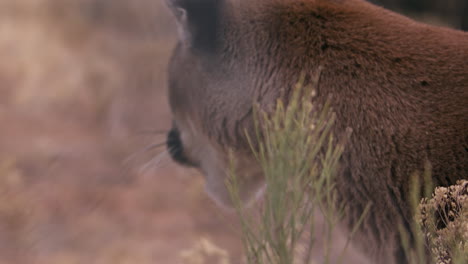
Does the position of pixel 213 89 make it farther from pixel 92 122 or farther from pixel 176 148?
pixel 92 122

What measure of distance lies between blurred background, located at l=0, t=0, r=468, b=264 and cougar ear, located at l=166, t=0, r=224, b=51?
1.74 m

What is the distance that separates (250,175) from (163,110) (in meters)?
2.53

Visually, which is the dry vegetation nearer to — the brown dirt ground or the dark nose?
the brown dirt ground

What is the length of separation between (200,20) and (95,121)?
2999 mm

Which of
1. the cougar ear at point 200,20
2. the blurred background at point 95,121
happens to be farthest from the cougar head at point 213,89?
the blurred background at point 95,121

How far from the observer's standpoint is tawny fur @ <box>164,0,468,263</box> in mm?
1315

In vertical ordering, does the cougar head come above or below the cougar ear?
below

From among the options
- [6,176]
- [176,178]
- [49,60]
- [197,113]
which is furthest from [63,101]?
[197,113]

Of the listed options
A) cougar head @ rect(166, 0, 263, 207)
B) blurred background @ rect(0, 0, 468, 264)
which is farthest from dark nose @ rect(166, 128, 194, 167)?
blurred background @ rect(0, 0, 468, 264)

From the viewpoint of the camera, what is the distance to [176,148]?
1856 millimetres

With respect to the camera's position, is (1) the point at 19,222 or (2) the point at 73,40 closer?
(1) the point at 19,222

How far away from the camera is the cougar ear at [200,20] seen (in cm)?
151

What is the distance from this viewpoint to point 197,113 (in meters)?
1.66

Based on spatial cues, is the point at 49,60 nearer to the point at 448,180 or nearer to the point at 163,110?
the point at 163,110
